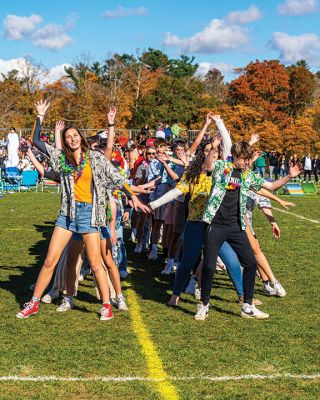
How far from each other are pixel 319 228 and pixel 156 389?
38.4 feet

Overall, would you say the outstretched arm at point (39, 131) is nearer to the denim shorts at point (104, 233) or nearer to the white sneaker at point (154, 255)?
the denim shorts at point (104, 233)

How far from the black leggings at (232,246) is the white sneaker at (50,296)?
6.19 feet

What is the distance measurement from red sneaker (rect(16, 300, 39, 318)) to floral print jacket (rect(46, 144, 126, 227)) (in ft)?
3.47

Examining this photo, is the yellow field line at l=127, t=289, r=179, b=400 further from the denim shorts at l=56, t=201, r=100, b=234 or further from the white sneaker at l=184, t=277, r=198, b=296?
the denim shorts at l=56, t=201, r=100, b=234

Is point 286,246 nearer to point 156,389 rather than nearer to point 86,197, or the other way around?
point 86,197

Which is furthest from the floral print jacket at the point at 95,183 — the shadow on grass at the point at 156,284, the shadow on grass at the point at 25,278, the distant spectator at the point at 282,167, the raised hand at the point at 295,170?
the distant spectator at the point at 282,167

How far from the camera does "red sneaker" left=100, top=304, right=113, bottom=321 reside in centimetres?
739

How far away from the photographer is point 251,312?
7520 millimetres

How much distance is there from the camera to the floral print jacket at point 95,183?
281 inches

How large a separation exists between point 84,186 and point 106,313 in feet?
4.42

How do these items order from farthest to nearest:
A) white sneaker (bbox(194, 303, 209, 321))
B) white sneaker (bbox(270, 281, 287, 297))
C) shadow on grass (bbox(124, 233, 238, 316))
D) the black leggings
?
1. white sneaker (bbox(270, 281, 287, 297))
2. shadow on grass (bbox(124, 233, 238, 316))
3. white sneaker (bbox(194, 303, 209, 321))
4. the black leggings

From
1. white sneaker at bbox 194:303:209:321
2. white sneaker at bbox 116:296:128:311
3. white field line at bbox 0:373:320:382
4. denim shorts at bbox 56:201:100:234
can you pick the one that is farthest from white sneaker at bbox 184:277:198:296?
white field line at bbox 0:373:320:382

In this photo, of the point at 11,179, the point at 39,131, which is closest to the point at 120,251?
the point at 39,131

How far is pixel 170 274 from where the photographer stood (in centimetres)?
1023
